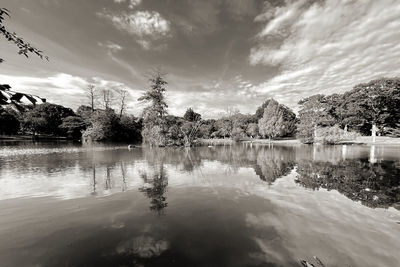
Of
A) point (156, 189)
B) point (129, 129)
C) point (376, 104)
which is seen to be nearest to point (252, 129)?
point (376, 104)

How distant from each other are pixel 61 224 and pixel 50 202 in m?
2.53

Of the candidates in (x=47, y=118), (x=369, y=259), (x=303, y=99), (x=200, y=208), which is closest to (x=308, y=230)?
(x=369, y=259)

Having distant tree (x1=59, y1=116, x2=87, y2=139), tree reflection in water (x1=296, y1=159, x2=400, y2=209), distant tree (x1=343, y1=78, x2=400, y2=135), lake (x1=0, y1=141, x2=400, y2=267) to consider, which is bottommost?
tree reflection in water (x1=296, y1=159, x2=400, y2=209)

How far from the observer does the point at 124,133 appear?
5906 centimetres

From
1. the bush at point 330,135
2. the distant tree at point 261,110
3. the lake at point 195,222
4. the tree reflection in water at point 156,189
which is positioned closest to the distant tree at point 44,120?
the lake at point 195,222

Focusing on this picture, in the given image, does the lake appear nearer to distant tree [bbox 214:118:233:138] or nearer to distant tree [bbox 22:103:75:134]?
distant tree [bbox 214:118:233:138]

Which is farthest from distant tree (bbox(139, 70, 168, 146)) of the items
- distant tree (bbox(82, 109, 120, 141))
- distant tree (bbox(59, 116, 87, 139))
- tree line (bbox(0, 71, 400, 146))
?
distant tree (bbox(59, 116, 87, 139))

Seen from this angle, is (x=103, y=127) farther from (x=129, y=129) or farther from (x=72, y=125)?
(x=72, y=125)

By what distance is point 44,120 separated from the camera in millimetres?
66688

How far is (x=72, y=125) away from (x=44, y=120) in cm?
1096

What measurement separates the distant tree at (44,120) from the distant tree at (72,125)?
443cm

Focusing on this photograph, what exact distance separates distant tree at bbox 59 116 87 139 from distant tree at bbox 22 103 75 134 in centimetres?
443

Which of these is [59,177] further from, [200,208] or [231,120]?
[231,120]

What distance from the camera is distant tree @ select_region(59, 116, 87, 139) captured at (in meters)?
64.7
